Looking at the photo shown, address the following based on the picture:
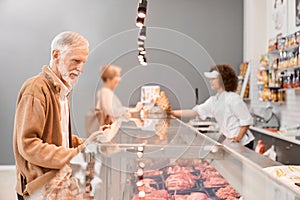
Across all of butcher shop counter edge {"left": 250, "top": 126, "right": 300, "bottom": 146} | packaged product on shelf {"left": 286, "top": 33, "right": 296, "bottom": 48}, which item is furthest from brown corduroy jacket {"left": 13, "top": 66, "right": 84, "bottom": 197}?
packaged product on shelf {"left": 286, "top": 33, "right": 296, "bottom": 48}

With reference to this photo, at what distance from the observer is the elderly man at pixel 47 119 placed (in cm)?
212

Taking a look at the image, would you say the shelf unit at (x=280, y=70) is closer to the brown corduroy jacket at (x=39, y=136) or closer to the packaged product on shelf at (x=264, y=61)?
the packaged product on shelf at (x=264, y=61)

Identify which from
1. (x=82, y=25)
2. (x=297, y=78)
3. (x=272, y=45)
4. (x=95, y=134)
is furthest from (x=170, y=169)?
(x=82, y=25)

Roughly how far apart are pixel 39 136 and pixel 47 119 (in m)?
0.10

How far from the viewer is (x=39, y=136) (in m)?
2.19

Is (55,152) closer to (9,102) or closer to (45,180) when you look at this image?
(45,180)

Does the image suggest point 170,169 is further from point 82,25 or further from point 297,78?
point 82,25

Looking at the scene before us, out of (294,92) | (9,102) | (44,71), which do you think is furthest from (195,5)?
(44,71)

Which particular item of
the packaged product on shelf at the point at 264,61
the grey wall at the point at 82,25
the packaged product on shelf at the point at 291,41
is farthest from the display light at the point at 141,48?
the grey wall at the point at 82,25

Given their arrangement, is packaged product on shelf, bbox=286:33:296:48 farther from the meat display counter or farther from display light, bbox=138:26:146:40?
display light, bbox=138:26:146:40

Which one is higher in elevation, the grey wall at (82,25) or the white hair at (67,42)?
the grey wall at (82,25)

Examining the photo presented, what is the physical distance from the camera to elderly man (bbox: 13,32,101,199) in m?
2.12

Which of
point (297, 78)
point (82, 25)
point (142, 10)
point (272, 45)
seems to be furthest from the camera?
point (82, 25)

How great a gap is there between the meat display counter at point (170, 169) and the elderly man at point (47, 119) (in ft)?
0.68
